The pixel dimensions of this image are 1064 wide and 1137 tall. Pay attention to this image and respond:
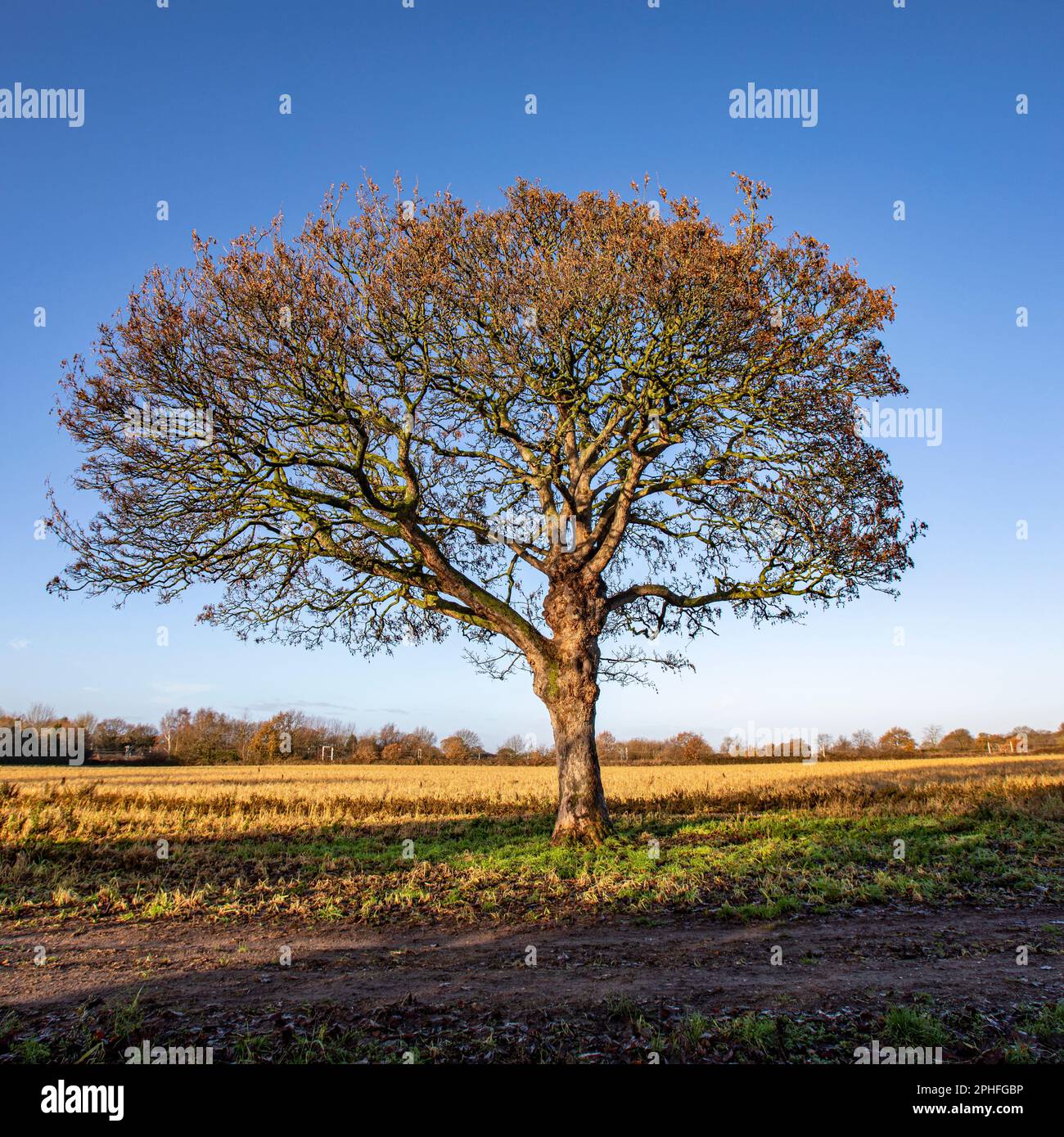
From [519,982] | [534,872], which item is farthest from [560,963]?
[534,872]

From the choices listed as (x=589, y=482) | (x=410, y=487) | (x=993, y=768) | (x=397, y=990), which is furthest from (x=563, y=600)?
(x=993, y=768)

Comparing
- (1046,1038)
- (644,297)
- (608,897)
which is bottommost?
(608,897)

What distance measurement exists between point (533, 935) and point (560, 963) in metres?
1.64

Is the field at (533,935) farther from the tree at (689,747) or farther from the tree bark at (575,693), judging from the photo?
→ the tree at (689,747)

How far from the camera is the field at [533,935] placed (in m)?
6.45

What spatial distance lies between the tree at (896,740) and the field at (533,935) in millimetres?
101671

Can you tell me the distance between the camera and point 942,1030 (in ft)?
20.8

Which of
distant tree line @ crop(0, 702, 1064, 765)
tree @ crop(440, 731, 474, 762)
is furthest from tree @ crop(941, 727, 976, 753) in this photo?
tree @ crop(440, 731, 474, 762)

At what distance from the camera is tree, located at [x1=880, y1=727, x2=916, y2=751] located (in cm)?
11356

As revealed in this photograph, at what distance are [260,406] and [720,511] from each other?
10619mm

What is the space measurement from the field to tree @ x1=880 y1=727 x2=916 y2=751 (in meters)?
102

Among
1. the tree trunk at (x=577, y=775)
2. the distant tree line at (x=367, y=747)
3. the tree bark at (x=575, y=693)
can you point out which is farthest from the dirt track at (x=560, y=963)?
the distant tree line at (x=367, y=747)

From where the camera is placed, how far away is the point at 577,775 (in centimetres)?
1708
